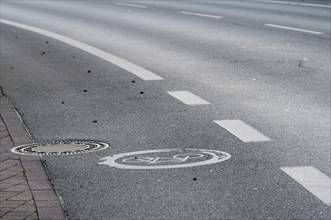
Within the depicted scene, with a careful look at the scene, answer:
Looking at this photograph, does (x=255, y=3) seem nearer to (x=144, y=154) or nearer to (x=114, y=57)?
(x=114, y=57)

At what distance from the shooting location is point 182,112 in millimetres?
11617

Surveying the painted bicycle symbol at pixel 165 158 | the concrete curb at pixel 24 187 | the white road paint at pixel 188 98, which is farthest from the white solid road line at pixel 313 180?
the white road paint at pixel 188 98

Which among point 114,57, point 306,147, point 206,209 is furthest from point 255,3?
point 206,209

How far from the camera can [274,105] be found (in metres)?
12.1

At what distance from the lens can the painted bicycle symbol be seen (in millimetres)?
8734

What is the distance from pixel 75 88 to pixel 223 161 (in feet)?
17.6

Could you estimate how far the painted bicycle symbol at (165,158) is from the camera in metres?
8.73

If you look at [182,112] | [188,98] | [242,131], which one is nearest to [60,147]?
[242,131]

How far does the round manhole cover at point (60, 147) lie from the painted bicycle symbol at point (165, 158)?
0.49 metres

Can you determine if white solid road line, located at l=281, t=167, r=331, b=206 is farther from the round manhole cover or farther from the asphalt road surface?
the round manhole cover

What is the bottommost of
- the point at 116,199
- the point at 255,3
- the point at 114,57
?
the point at 255,3

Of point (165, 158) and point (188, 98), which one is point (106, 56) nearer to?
point (188, 98)

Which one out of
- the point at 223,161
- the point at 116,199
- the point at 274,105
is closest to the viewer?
the point at 116,199

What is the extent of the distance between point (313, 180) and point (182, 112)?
→ 3.77m
